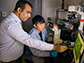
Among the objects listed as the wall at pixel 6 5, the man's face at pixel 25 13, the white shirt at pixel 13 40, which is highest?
the wall at pixel 6 5

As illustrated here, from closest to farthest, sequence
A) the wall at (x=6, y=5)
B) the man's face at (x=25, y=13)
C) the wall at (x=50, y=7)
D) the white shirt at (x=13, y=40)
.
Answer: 1. the white shirt at (x=13, y=40)
2. the man's face at (x=25, y=13)
3. the wall at (x=6, y=5)
4. the wall at (x=50, y=7)

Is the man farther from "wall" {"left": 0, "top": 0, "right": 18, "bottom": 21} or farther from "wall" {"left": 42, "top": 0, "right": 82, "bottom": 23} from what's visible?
"wall" {"left": 42, "top": 0, "right": 82, "bottom": 23}

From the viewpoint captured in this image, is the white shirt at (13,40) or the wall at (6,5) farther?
the wall at (6,5)

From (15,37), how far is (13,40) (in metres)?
0.20

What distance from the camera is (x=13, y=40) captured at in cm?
97

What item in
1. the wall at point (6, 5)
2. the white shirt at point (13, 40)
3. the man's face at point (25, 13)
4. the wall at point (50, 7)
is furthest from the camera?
the wall at point (50, 7)

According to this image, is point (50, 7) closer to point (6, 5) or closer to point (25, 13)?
point (6, 5)

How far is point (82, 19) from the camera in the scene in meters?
1.38

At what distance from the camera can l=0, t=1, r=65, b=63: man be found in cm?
80

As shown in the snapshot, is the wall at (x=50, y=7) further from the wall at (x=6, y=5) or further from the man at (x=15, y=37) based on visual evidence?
the man at (x=15, y=37)

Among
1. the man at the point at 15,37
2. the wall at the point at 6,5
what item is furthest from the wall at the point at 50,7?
the man at the point at 15,37

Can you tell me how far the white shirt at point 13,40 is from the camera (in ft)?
2.60

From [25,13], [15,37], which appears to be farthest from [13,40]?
[25,13]

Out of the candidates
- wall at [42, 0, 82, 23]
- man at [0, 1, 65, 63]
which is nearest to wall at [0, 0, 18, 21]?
wall at [42, 0, 82, 23]
